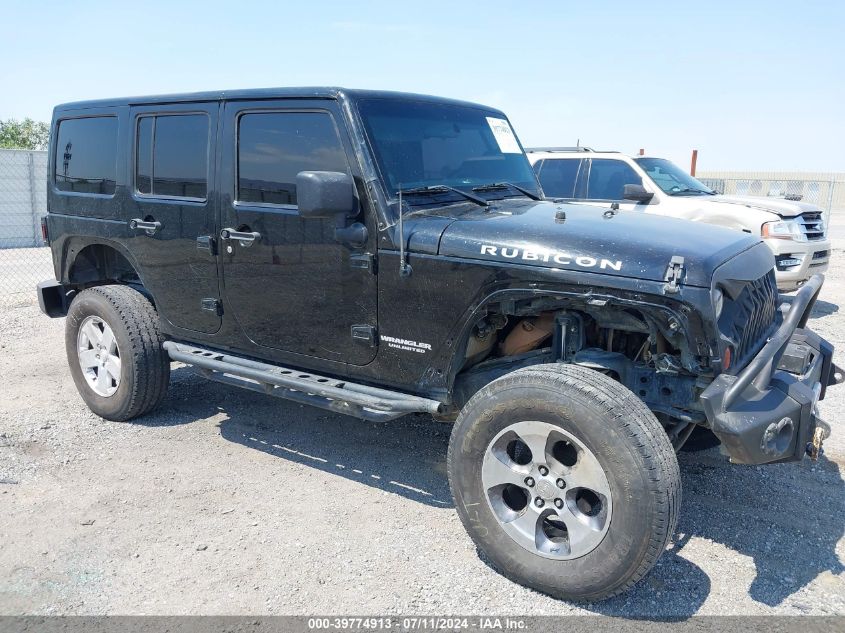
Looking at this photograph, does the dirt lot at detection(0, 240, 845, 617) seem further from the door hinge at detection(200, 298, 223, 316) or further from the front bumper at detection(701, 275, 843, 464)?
the door hinge at detection(200, 298, 223, 316)

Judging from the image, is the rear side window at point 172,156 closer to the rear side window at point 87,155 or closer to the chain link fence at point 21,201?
the rear side window at point 87,155

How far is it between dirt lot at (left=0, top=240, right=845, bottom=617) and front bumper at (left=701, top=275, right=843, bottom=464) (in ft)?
2.28

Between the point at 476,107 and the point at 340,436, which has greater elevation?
the point at 476,107

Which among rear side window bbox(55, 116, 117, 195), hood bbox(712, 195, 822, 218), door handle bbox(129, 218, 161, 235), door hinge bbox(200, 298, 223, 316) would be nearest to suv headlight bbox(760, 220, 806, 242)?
hood bbox(712, 195, 822, 218)

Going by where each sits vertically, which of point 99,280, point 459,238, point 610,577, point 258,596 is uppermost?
point 459,238

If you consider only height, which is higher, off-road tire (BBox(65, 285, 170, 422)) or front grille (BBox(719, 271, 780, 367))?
front grille (BBox(719, 271, 780, 367))

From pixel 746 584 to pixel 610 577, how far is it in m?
0.77

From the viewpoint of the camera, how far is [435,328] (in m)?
3.44

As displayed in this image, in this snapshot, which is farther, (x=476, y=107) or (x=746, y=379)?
(x=476, y=107)

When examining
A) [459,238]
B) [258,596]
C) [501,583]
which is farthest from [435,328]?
[258,596]

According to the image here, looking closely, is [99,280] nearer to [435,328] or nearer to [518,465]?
[435,328]

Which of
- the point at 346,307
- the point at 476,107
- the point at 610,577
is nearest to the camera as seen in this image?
the point at 610,577

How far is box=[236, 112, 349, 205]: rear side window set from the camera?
378 cm

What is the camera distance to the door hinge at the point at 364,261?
11.7 ft
